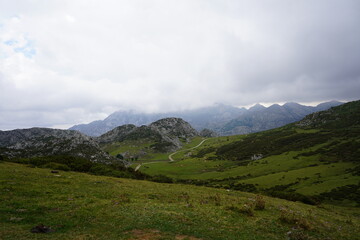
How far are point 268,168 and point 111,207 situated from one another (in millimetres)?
136031

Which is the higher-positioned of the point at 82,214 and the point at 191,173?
the point at 82,214

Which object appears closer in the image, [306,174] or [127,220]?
[127,220]

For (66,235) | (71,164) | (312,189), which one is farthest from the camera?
(312,189)

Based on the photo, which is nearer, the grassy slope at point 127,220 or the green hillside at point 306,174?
the grassy slope at point 127,220

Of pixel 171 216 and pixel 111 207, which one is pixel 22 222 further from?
pixel 171 216

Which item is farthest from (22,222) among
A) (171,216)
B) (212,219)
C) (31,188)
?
(212,219)

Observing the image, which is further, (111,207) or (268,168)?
(268,168)

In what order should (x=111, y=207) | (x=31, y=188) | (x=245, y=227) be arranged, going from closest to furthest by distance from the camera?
(x=245, y=227) → (x=111, y=207) → (x=31, y=188)

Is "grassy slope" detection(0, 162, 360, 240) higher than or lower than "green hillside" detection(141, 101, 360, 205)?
higher

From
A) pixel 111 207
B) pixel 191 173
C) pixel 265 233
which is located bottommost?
pixel 191 173

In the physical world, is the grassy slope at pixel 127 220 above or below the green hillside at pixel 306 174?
above

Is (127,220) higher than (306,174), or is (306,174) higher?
(127,220)

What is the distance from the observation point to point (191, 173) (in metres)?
157

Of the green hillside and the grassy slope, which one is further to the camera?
the green hillside
